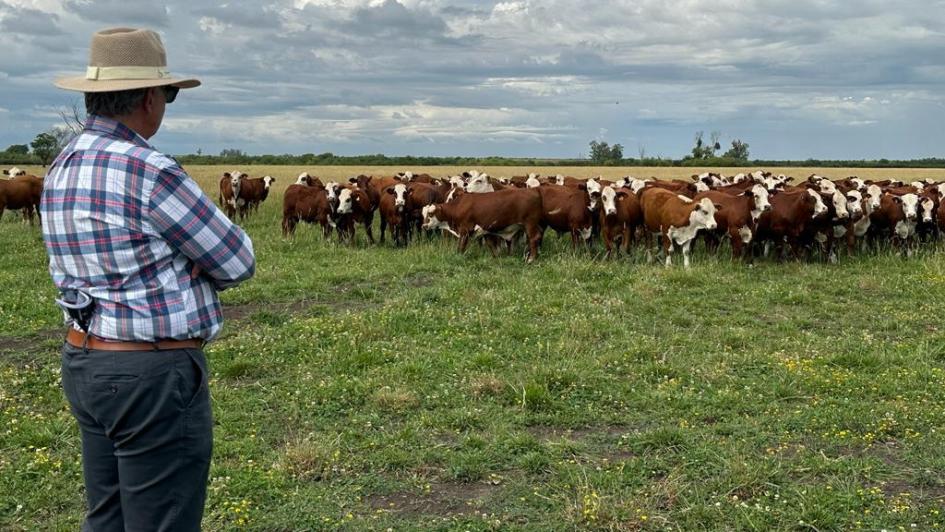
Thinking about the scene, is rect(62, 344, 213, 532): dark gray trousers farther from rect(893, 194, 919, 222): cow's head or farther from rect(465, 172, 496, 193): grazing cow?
rect(893, 194, 919, 222): cow's head

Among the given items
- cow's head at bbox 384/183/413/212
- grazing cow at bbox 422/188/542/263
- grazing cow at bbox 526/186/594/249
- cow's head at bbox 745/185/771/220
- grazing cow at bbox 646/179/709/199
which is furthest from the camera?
cow's head at bbox 384/183/413/212

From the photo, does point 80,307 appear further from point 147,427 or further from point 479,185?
point 479,185

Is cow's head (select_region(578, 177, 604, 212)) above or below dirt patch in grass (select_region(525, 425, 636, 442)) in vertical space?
above

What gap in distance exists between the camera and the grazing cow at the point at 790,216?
16.8 metres

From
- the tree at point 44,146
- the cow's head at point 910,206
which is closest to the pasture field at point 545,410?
the cow's head at point 910,206

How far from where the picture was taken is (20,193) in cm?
2395

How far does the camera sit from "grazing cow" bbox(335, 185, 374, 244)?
794 inches

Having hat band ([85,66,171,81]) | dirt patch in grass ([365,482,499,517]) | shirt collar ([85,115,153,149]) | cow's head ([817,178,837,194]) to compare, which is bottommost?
dirt patch in grass ([365,482,499,517])

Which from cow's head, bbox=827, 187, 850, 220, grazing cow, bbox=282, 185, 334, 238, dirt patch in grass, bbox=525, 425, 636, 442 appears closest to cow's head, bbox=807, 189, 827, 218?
cow's head, bbox=827, 187, 850, 220

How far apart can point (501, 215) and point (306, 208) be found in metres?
6.04

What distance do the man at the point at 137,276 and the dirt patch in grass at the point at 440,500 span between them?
2281 millimetres

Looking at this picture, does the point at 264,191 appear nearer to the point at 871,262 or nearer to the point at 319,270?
the point at 319,270

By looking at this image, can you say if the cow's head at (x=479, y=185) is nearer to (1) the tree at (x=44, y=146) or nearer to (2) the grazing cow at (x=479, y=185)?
(2) the grazing cow at (x=479, y=185)

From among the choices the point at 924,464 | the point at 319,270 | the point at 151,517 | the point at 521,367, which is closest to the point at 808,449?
the point at 924,464
